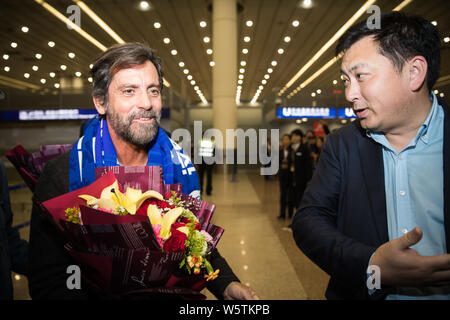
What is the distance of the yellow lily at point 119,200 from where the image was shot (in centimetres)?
87

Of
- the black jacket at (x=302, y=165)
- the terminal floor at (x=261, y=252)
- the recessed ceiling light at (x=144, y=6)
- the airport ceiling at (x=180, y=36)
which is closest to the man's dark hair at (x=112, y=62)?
the airport ceiling at (x=180, y=36)

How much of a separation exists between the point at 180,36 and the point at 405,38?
983cm

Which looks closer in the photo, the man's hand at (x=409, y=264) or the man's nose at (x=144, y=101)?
the man's hand at (x=409, y=264)

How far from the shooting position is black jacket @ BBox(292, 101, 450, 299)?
1.00m

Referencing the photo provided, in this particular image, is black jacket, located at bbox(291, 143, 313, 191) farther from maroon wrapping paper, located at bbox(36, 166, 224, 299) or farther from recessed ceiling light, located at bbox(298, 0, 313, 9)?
maroon wrapping paper, located at bbox(36, 166, 224, 299)

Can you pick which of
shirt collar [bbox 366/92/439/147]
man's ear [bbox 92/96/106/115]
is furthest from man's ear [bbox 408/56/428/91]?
man's ear [bbox 92/96/106/115]

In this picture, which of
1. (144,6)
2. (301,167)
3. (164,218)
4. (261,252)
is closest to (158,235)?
(164,218)

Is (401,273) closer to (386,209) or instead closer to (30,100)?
(386,209)

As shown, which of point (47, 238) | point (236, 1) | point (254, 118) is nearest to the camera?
point (47, 238)

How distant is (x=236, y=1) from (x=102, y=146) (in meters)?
8.87

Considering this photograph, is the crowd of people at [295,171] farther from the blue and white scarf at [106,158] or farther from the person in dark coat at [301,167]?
the blue and white scarf at [106,158]

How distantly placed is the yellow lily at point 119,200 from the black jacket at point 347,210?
1.98ft
